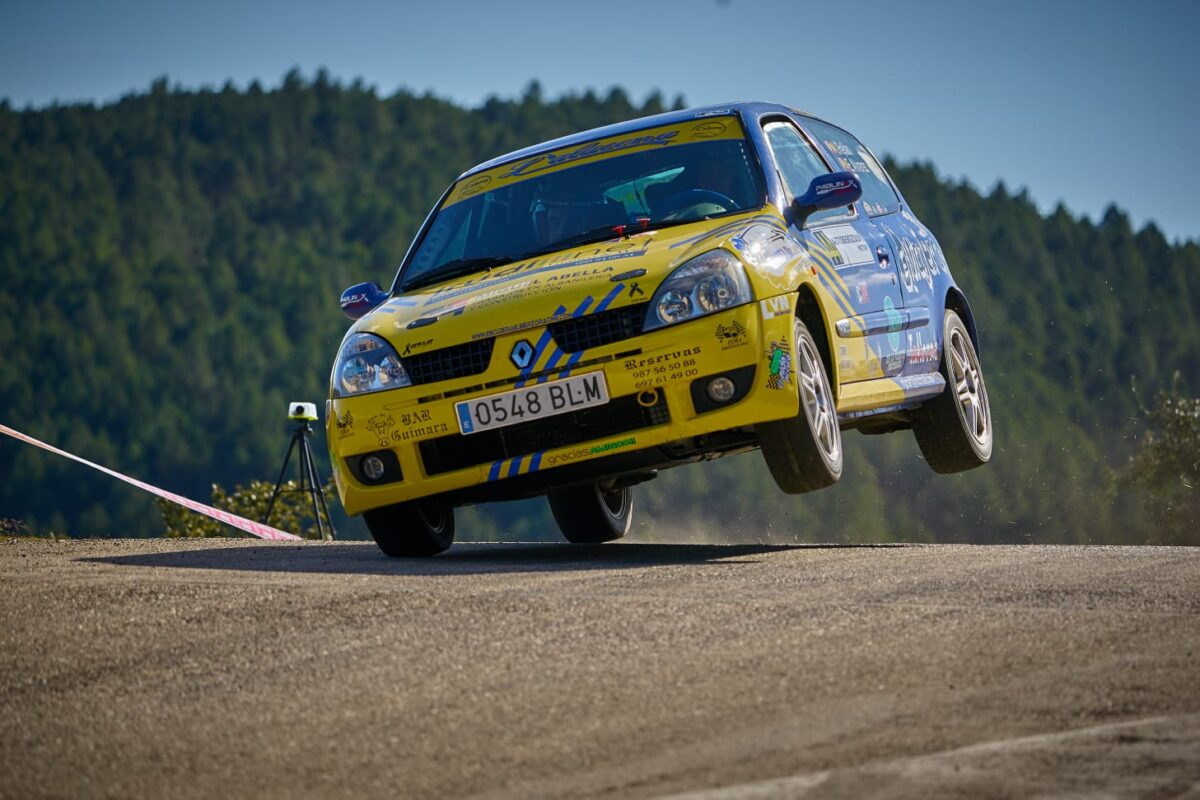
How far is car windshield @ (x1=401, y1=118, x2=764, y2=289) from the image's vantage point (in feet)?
25.0

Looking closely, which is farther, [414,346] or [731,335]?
[414,346]

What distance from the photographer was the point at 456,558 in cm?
757

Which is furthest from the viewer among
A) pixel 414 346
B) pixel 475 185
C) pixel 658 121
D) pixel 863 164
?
pixel 863 164

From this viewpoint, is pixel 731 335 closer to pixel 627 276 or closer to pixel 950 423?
pixel 627 276

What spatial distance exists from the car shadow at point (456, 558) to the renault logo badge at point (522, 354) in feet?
2.61

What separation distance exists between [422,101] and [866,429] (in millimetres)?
163006

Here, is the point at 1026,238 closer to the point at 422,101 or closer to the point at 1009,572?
the point at 422,101

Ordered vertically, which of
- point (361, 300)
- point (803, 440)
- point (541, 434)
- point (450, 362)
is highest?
point (361, 300)

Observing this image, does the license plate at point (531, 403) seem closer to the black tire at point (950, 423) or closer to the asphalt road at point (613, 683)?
the asphalt road at point (613, 683)

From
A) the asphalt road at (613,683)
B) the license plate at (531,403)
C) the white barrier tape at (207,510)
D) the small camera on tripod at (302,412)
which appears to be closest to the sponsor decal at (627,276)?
the license plate at (531,403)

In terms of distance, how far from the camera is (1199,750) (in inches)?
134

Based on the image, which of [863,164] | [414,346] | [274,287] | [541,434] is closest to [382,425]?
[414,346]

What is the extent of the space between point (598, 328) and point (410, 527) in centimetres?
145

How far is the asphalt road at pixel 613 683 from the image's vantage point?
11.1 ft
